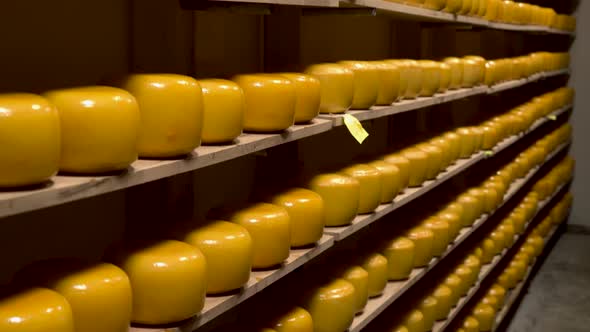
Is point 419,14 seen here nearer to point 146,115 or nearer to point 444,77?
point 444,77

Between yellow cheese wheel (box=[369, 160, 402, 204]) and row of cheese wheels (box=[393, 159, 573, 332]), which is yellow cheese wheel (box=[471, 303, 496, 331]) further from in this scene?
yellow cheese wheel (box=[369, 160, 402, 204])

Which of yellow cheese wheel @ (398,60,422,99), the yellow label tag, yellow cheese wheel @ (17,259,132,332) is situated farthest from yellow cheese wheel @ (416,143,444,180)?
yellow cheese wheel @ (17,259,132,332)

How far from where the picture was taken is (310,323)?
252cm

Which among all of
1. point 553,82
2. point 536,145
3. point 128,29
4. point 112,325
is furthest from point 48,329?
point 553,82

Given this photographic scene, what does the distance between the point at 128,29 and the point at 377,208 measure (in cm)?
135

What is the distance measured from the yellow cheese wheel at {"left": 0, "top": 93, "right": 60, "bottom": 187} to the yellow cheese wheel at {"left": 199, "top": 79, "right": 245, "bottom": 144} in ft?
1.88

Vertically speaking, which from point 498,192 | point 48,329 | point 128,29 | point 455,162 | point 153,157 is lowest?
point 498,192

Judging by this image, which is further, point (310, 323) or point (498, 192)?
point (498, 192)

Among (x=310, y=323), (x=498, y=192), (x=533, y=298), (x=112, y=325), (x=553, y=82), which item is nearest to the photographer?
(x=112, y=325)

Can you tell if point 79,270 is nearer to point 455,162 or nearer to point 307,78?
point 307,78

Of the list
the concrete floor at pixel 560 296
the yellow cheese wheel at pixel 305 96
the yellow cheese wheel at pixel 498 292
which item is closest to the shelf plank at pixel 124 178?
the yellow cheese wheel at pixel 305 96

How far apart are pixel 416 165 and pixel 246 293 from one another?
1659mm

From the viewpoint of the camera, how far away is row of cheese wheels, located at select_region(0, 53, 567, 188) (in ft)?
4.22

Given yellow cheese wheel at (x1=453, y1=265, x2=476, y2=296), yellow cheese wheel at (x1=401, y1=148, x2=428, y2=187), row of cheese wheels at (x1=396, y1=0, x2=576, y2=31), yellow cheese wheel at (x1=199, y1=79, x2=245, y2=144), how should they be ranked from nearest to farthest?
yellow cheese wheel at (x1=199, y1=79, x2=245, y2=144), yellow cheese wheel at (x1=401, y1=148, x2=428, y2=187), row of cheese wheels at (x1=396, y1=0, x2=576, y2=31), yellow cheese wheel at (x1=453, y1=265, x2=476, y2=296)
